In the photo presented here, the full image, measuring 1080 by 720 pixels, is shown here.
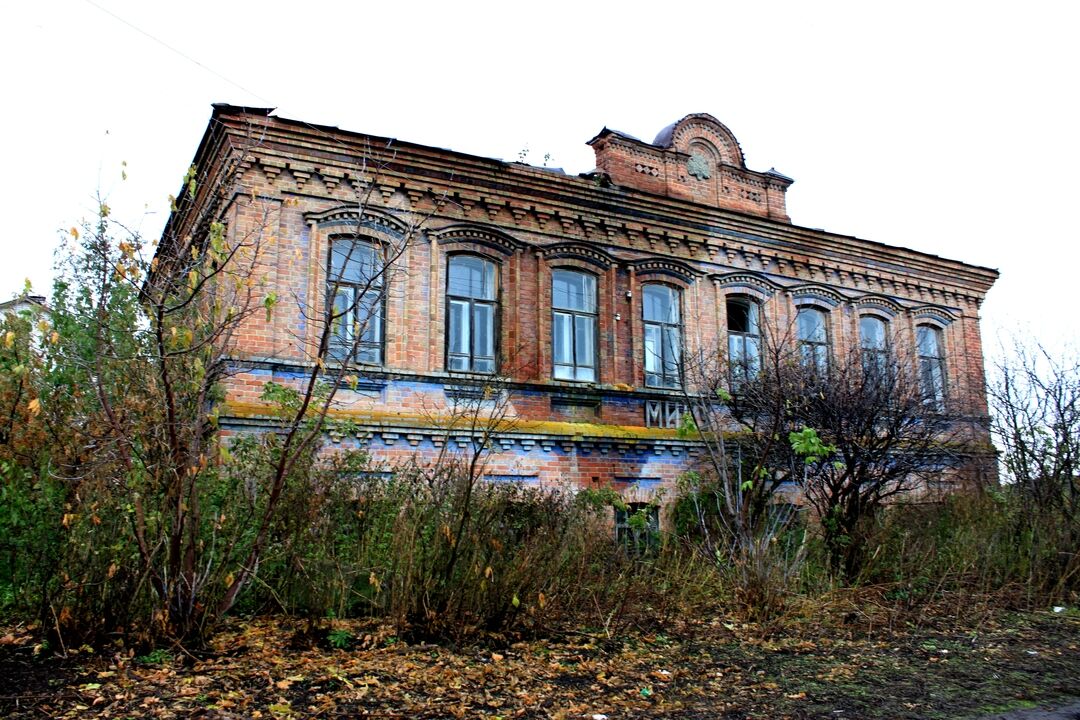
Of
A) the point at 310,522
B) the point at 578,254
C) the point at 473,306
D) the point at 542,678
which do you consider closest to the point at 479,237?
the point at 473,306

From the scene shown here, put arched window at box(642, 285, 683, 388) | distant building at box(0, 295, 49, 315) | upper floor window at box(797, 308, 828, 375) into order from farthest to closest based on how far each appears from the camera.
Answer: upper floor window at box(797, 308, 828, 375) → arched window at box(642, 285, 683, 388) → distant building at box(0, 295, 49, 315)

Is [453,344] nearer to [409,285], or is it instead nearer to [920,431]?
[409,285]

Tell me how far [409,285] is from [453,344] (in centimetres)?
111

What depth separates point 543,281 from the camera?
43.7 feet

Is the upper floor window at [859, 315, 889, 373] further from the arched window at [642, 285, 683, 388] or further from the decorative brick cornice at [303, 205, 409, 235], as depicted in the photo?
the decorative brick cornice at [303, 205, 409, 235]

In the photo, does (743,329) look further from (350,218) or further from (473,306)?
(350,218)

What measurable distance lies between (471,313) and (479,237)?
3.93 feet

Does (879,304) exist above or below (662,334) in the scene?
above

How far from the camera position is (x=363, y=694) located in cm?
559

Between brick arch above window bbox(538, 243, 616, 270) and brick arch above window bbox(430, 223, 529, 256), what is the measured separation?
16.8 inches

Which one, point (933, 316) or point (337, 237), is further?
point (933, 316)

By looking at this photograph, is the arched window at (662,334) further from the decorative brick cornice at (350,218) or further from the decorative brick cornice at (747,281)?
the decorative brick cornice at (350,218)

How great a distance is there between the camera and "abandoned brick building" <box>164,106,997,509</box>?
1143cm

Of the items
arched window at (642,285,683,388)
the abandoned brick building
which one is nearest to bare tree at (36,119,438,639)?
the abandoned brick building
